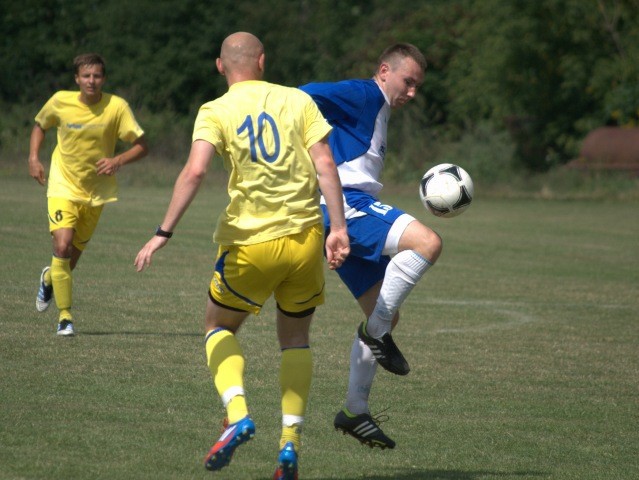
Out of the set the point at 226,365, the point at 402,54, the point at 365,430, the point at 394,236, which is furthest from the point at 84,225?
the point at 226,365

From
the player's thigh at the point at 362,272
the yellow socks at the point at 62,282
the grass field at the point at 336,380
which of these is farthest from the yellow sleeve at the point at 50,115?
the player's thigh at the point at 362,272

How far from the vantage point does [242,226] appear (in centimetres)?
530

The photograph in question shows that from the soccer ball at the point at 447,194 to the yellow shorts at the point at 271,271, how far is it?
6.18 ft

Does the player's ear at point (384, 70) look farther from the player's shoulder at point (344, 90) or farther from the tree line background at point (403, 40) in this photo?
the tree line background at point (403, 40)

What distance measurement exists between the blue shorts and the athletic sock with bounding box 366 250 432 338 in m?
0.16

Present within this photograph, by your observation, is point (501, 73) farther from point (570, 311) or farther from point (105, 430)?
point (105, 430)

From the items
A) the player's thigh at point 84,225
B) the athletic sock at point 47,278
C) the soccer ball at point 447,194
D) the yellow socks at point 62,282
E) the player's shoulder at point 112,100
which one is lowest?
the athletic sock at point 47,278

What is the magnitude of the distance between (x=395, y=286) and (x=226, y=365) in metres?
1.33

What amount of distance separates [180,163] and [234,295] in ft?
107

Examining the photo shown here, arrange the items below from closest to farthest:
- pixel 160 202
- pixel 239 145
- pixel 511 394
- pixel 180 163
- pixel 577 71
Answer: pixel 239 145 < pixel 511 394 < pixel 160 202 < pixel 180 163 < pixel 577 71

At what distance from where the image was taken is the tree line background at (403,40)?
39781 millimetres

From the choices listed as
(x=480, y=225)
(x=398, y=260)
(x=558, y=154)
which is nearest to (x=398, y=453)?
(x=398, y=260)

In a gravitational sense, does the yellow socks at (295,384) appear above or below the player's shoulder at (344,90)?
below

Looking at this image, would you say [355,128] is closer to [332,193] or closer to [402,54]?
[402,54]
